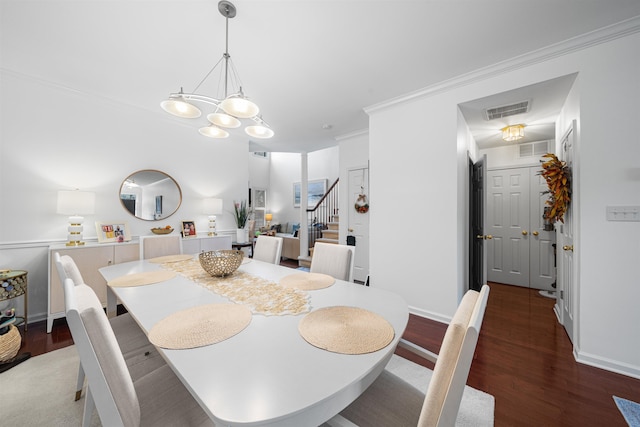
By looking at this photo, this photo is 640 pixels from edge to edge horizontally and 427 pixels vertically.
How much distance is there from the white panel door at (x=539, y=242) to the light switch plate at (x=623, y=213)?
2.16m

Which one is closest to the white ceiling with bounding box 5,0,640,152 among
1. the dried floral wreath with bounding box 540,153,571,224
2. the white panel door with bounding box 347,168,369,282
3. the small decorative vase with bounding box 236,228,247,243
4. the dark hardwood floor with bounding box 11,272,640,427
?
the dried floral wreath with bounding box 540,153,571,224

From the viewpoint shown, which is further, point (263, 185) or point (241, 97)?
point (263, 185)

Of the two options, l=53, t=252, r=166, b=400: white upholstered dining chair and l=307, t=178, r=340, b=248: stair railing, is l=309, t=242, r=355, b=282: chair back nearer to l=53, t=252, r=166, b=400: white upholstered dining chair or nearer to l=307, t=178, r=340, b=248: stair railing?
l=53, t=252, r=166, b=400: white upholstered dining chair

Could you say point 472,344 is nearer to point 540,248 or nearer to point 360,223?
point 360,223

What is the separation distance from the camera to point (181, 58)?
Answer: 221 cm

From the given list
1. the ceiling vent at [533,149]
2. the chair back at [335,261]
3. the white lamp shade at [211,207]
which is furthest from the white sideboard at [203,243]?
the ceiling vent at [533,149]

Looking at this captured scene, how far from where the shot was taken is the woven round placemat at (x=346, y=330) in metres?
0.88

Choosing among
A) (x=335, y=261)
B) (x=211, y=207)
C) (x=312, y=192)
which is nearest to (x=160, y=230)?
(x=211, y=207)

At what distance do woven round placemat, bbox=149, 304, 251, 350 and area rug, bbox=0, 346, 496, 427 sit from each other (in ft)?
3.35

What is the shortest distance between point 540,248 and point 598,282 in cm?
229

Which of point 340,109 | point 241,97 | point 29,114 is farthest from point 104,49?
point 340,109

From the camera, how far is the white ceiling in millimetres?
1676

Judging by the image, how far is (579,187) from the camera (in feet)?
6.60

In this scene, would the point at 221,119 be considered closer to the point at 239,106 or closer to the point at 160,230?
the point at 239,106
